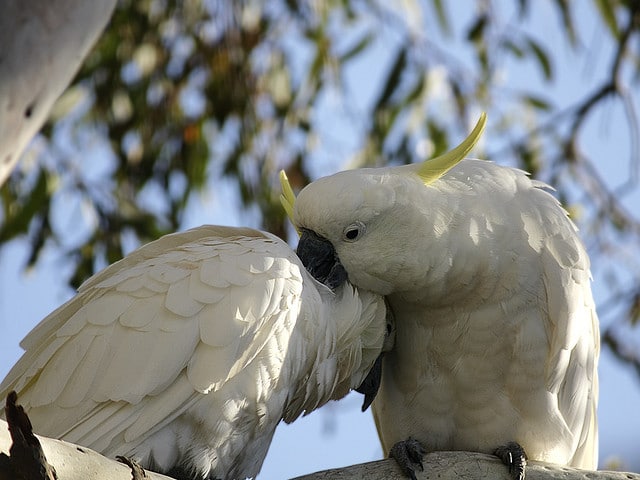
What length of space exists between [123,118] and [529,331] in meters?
2.14

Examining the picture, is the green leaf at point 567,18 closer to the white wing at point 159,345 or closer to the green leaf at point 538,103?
the green leaf at point 538,103

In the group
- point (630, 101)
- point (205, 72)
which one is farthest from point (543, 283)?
point (205, 72)

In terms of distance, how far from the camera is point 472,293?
212 centimetres

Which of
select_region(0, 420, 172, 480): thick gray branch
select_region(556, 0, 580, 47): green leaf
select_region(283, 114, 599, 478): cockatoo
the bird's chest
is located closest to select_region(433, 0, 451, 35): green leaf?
select_region(556, 0, 580, 47): green leaf

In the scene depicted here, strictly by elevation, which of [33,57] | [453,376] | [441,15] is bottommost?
[453,376]

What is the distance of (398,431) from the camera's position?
2.33 meters

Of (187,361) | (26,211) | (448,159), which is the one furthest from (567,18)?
(187,361)

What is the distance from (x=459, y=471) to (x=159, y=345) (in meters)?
0.61

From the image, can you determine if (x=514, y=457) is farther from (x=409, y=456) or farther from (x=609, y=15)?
(x=609, y=15)

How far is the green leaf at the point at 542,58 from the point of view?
364 centimetres

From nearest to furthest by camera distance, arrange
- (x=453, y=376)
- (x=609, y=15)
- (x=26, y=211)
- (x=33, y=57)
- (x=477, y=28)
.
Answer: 1. (x=33, y=57)
2. (x=453, y=376)
3. (x=26, y=211)
4. (x=609, y=15)
5. (x=477, y=28)

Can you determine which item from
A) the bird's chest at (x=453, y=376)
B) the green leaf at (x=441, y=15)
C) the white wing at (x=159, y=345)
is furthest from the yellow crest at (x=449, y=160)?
the green leaf at (x=441, y=15)

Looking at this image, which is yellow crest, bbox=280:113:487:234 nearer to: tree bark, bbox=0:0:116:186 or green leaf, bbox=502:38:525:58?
tree bark, bbox=0:0:116:186

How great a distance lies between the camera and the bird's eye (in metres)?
2.06
